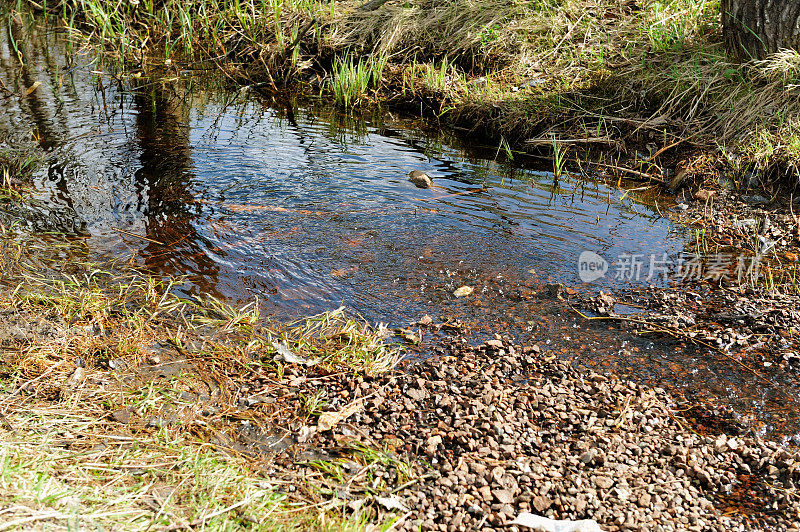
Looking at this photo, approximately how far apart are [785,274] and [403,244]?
8.36 feet

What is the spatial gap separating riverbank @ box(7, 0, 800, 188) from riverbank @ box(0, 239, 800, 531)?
325cm

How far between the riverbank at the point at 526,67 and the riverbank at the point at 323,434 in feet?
10.7

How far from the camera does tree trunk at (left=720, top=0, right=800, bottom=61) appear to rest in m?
5.37

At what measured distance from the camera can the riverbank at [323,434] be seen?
2.26m

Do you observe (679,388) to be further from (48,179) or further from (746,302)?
(48,179)

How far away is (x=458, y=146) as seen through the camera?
6598 mm

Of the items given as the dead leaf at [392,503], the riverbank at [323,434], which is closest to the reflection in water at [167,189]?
the riverbank at [323,434]

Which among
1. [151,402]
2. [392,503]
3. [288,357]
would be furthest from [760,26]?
[151,402]

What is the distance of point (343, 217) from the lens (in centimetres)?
485

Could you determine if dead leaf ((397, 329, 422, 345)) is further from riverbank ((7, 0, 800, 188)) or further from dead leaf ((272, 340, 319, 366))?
riverbank ((7, 0, 800, 188))

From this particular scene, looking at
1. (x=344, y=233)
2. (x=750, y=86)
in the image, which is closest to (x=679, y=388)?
(x=344, y=233)

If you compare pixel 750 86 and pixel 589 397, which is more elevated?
pixel 750 86

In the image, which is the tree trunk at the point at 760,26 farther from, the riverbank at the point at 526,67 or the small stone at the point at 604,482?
the small stone at the point at 604,482

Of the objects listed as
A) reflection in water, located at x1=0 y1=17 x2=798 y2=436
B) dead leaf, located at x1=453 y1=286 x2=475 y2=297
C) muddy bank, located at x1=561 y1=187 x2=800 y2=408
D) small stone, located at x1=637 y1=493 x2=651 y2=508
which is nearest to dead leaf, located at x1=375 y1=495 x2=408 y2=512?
small stone, located at x1=637 y1=493 x2=651 y2=508
